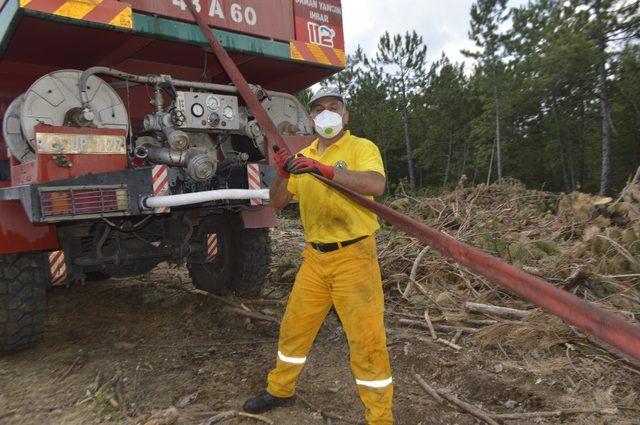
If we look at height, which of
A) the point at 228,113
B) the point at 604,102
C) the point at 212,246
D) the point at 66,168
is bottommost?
the point at 212,246

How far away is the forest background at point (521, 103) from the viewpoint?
86.2 feet

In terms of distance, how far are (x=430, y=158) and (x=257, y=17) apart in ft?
139

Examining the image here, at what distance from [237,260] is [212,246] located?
476mm

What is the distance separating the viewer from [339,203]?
2754mm

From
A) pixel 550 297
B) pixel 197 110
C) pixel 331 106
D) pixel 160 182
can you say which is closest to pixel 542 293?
pixel 550 297

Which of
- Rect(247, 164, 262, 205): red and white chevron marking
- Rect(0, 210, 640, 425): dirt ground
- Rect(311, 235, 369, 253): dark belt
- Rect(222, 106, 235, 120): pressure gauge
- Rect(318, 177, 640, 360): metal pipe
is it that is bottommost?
Rect(0, 210, 640, 425): dirt ground

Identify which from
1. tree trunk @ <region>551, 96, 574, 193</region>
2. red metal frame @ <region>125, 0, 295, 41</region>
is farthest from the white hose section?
tree trunk @ <region>551, 96, 574, 193</region>

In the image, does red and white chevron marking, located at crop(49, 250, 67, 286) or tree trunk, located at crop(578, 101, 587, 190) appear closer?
red and white chevron marking, located at crop(49, 250, 67, 286)

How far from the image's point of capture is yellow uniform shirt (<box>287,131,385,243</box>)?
2.73 m

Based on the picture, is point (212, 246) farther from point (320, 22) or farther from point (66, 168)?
point (320, 22)

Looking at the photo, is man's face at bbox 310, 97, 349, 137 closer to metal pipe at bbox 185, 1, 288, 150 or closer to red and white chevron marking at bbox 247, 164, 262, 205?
metal pipe at bbox 185, 1, 288, 150

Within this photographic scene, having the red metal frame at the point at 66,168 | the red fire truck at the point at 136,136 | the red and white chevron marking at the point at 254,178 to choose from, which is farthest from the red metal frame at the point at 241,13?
the red and white chevron marking at the point at 254,178

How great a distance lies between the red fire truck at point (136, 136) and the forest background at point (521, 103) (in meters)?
19.8

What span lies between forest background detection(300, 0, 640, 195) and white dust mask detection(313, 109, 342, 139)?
21.2 meters
